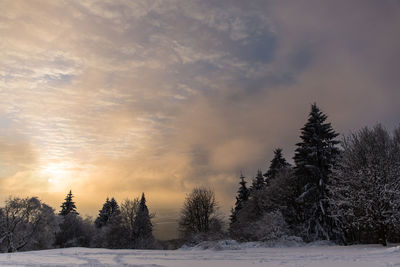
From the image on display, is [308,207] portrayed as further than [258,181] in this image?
No

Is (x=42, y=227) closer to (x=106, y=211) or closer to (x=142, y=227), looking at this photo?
(x=142, y=227)

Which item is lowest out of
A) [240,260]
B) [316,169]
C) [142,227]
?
[142,227]

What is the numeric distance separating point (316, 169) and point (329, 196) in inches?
112

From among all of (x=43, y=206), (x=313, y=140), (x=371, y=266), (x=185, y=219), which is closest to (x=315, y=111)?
(x=313, y=140)

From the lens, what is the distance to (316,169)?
88.2 ft

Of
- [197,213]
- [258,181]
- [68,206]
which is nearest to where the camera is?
[197,213]

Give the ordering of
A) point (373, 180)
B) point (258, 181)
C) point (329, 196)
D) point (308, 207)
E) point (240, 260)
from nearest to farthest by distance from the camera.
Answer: point (240, 260) < point (373, 180) < point (329, 196) < point (308, 207) < point (258, 181)

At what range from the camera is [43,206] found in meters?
48.8

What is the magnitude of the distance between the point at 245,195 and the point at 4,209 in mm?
45234

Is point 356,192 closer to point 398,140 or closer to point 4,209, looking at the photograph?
point 398,140

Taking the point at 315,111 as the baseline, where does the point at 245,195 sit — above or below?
below

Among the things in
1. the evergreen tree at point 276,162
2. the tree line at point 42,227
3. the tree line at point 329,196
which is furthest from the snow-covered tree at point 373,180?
the tree line at point 42,227

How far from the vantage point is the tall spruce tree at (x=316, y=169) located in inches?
1040

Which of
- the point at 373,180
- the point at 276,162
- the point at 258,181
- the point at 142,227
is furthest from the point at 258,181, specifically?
the point at 373,180
